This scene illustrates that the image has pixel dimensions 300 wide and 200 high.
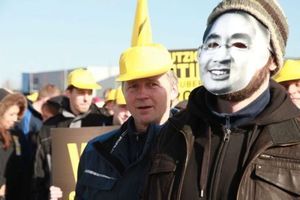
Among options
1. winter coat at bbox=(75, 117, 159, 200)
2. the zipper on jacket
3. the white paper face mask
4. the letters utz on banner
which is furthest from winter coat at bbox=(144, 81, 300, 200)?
the letters utz on banner

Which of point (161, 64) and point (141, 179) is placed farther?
point (161, 64)

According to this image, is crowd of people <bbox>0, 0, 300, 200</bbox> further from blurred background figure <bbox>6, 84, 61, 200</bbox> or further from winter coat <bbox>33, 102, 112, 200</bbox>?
blurred background figure <bbox>6, 84, 61, 200</bbox>

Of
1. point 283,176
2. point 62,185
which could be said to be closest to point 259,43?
point 283,176

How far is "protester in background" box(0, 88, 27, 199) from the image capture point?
199 inches

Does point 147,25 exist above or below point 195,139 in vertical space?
above

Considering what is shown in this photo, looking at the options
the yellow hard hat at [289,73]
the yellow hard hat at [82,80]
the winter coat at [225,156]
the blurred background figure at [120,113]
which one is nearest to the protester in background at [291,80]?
the yellow hard hat at [289,73]

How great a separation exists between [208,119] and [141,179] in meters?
0.73

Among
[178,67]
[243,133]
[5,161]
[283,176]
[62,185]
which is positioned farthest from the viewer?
[178,67]

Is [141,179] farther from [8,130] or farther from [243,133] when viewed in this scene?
[8,130]

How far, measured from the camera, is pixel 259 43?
1.70 m

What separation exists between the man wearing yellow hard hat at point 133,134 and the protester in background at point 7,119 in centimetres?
261

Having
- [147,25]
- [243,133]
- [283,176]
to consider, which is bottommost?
[283,176]

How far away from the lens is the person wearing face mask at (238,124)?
1.56m

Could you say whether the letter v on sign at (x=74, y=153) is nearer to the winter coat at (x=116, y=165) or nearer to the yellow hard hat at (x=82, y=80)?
the winter coat at (x=116, y=165)
